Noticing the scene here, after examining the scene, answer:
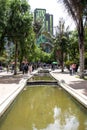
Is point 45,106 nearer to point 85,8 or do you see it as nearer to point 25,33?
point 85,8

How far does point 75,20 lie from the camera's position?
34.7m

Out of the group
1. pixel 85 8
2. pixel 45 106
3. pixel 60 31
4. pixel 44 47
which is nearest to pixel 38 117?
pixel 45 106

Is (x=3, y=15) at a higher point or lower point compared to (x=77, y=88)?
higher

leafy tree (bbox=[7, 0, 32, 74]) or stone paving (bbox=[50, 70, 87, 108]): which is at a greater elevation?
leafy tree (bbox=[7, 0, 32, 74])

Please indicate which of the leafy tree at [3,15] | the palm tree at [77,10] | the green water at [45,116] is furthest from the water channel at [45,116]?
the leafy tree at [3,15]

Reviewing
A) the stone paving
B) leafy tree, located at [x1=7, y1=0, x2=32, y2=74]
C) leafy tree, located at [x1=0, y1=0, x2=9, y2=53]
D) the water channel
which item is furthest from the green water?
leafy tree, located at [x1=7, y1=0, x2=32, y2=74]

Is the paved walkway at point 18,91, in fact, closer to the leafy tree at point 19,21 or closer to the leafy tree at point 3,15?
the leafy tree at point 3,15

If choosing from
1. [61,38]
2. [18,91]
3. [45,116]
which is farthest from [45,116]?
[61,38]

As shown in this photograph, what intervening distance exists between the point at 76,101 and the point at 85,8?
55.2ft

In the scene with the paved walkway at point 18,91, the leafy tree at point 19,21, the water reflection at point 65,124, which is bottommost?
the water reflection at point 65,124

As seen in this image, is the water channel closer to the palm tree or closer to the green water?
the green water

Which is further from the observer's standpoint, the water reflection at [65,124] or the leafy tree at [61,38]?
the leafy tree at [61,38]

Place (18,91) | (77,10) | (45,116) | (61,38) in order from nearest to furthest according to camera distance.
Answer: (45,116), (18,91), (77,10), (61,38)

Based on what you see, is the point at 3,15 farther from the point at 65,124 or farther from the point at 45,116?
the point at 65,124
